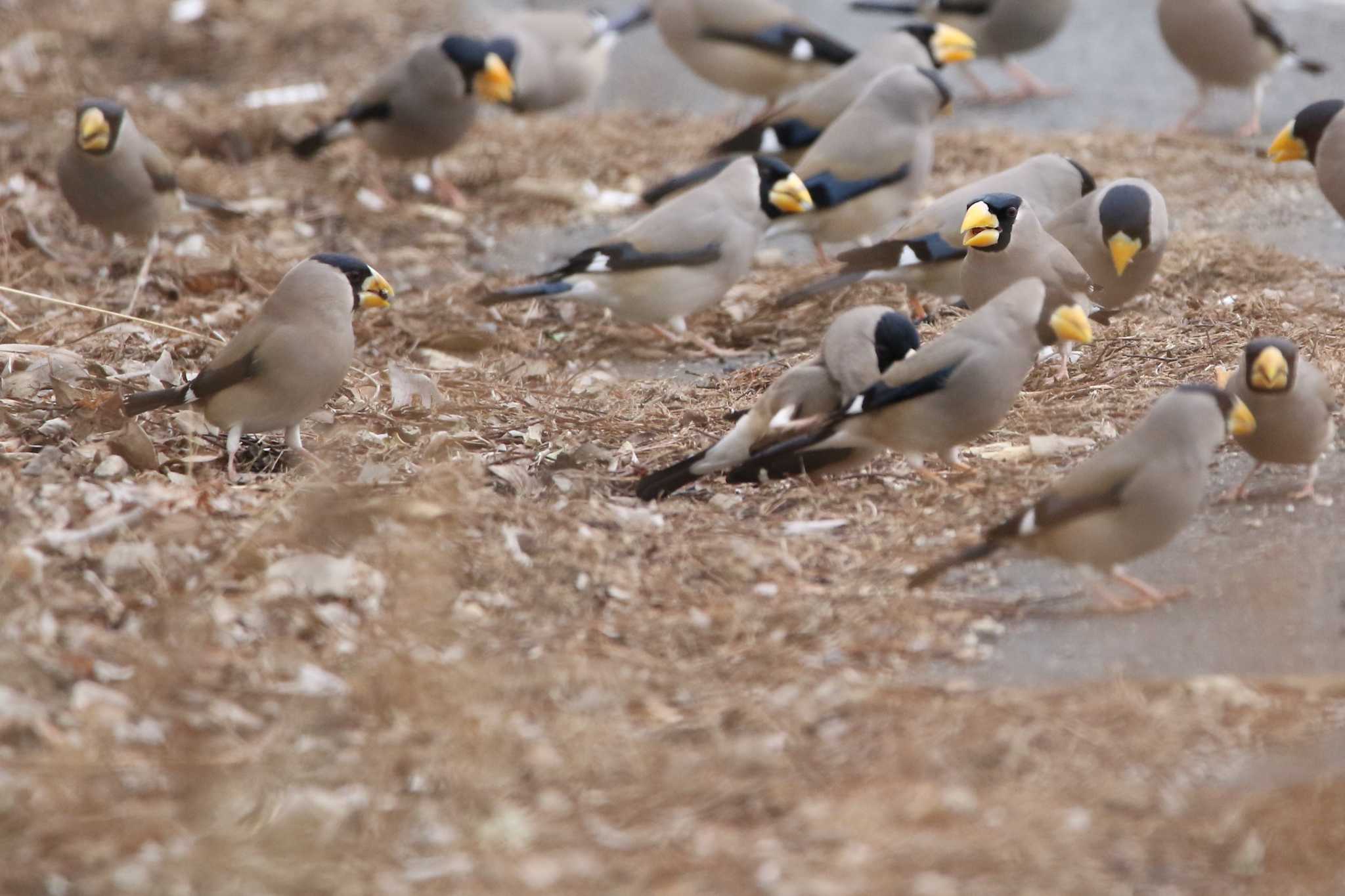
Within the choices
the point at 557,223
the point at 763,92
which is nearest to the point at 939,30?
the point at 763,92

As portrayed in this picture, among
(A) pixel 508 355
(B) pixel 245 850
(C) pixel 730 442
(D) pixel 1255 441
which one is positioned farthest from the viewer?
(A) pixel 508 355

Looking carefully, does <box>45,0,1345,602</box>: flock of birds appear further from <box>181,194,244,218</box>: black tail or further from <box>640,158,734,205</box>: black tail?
<box>181,194,244,218</box>: black tail

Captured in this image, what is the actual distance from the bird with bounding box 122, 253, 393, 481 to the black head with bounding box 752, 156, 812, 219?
76.0 inches

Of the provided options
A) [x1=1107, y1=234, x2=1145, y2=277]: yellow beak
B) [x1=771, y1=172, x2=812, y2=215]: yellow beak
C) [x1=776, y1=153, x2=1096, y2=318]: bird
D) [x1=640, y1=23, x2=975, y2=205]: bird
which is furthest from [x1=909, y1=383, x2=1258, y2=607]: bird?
[x1=640, y1=23, x2=975, y2=205]: bird

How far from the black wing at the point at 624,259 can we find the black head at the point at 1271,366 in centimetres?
248

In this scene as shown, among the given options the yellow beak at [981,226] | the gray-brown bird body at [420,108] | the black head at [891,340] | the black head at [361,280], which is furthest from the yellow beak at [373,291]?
the gray-brown bird body at [420,108]

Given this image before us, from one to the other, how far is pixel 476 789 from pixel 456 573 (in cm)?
97

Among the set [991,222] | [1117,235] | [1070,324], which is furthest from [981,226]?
[1070,324]

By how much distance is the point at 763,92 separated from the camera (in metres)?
9.17

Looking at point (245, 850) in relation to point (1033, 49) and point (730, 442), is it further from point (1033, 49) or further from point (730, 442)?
point (1033, 49)

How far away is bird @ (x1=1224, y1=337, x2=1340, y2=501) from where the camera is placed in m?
4.12

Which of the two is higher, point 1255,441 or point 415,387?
point 1255,441

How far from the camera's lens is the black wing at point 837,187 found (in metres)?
6.85

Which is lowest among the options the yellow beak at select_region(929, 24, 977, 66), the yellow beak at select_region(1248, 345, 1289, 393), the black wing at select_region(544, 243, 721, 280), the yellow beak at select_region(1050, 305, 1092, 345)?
the black wing at select_region(544, 243, 721, 280)
